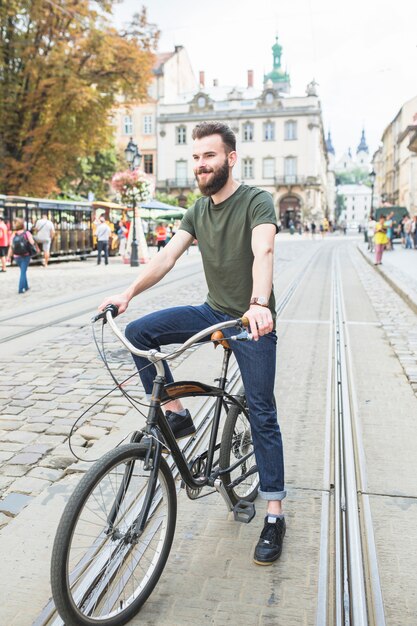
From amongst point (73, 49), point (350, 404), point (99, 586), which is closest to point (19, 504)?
point (99, 586)

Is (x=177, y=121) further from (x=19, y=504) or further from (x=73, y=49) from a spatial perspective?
(x=19, y=504)

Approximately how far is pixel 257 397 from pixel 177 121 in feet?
244

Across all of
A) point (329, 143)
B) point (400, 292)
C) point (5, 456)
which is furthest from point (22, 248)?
point (329, 143)

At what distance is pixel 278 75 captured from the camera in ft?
348

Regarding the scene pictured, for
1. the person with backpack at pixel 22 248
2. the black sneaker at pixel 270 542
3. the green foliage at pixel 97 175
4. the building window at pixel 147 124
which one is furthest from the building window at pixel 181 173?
the black sneaker at pixel 270 542

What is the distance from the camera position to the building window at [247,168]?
75188 millimetres

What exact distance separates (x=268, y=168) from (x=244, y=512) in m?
73.5

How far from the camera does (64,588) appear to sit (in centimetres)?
227

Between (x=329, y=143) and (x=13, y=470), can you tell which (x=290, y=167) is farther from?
(x=329, y=143)

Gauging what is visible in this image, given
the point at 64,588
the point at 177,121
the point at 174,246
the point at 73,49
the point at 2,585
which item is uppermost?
the point at 177,121

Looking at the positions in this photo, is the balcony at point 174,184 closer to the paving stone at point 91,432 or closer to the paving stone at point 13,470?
the paving stone at point 91,432

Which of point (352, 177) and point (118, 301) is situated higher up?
point (352, 177)

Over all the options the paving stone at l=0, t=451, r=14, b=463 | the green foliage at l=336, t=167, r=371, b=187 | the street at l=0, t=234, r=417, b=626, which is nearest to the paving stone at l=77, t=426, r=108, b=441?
the street at l=0, t=234, r=417, b=626

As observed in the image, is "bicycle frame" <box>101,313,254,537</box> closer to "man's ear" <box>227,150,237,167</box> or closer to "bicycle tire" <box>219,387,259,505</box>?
"bicycle tire" <box>219,387,259,505</box>
